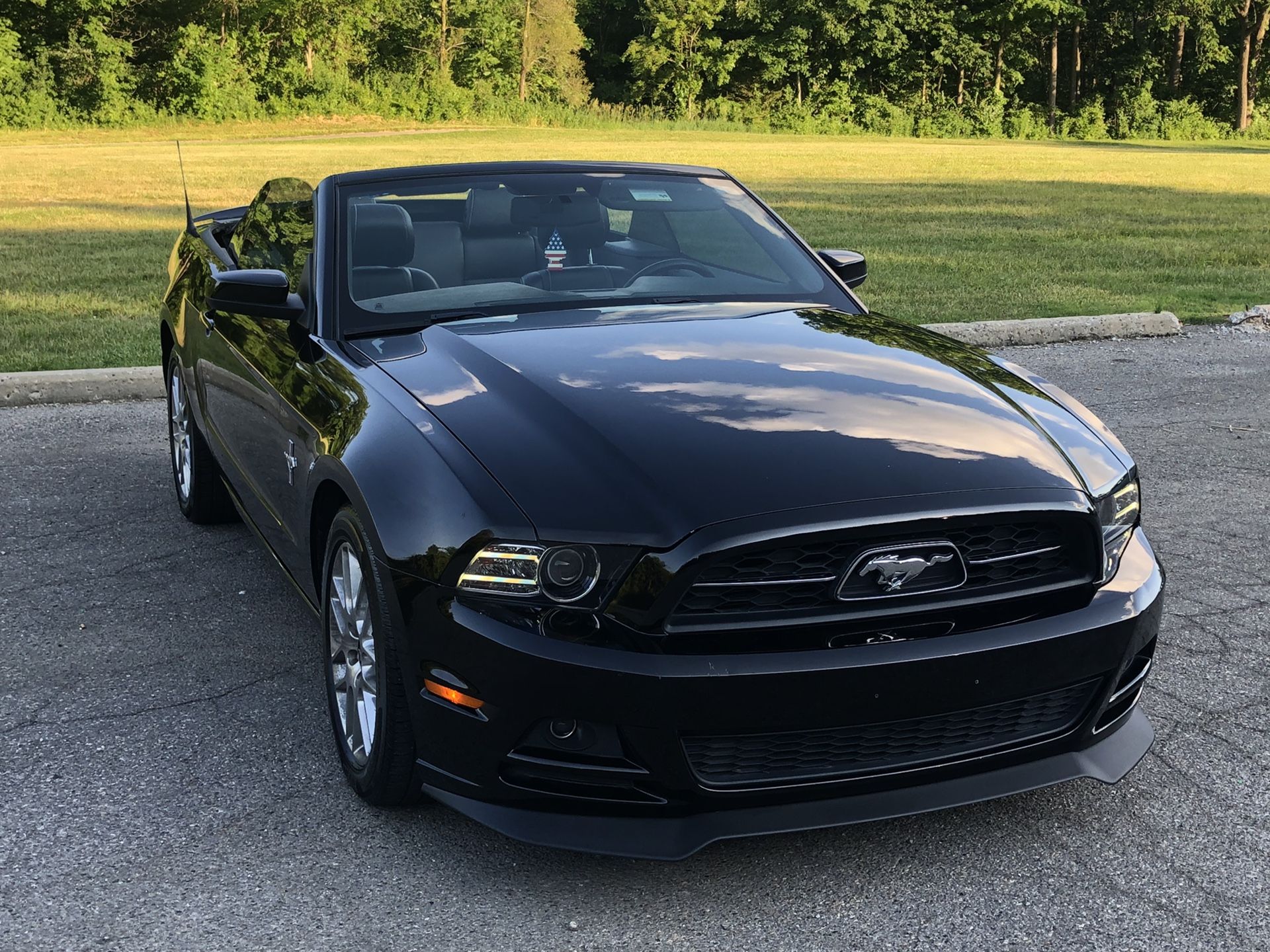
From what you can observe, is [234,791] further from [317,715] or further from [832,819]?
[832,819]

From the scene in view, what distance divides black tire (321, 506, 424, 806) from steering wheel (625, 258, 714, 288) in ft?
5.15

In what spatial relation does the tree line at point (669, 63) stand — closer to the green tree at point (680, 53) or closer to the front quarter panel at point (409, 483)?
the green tree at point (680, 53)

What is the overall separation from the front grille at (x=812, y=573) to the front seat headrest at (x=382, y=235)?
1.93 metres

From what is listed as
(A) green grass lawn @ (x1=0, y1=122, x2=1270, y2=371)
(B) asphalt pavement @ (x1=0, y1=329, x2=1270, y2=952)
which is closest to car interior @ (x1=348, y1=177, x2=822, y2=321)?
(B) asphalt pavement @ (x1=0, y1=329, x2=1270, y2=952)

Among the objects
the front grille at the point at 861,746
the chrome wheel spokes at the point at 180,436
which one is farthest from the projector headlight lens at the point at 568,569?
the chrome wheel spokes at the point at 180,436

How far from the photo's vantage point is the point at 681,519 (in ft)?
8.55

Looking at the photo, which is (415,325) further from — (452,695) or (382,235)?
(452,695)

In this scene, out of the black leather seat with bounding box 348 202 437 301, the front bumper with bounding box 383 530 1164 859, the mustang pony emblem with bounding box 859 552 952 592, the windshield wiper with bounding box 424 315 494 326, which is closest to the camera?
the front bumper with bounding box 383 530 1164 859

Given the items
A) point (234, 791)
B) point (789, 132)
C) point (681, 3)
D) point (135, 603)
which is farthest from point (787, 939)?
point (681, 3)

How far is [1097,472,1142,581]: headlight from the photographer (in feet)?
9.60

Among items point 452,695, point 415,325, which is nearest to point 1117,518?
point 452,695

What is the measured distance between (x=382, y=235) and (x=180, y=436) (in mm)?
1838

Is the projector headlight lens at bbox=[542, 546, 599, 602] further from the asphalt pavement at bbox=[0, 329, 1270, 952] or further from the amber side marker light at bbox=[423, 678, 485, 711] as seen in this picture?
the asphalt pavement at bbox=[0, 329, 1270, 952]

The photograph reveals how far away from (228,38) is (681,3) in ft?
71.2
